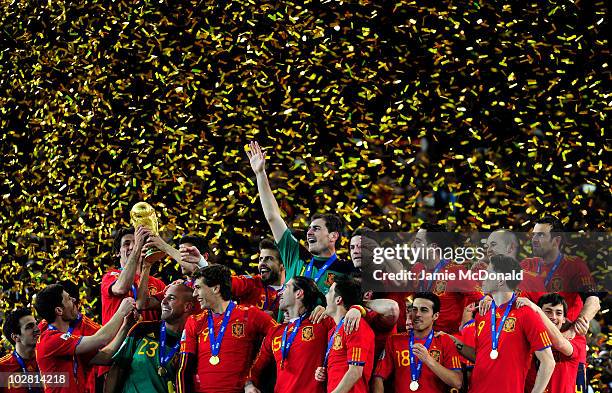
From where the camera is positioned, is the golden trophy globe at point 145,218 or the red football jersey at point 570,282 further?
the golden trophy globe at point 145,218

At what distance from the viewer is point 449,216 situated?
10.0m

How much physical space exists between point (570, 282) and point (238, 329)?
230 centimetres

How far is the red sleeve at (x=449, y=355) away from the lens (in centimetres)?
673

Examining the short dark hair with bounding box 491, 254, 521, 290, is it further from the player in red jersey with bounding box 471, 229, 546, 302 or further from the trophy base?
the trophy base

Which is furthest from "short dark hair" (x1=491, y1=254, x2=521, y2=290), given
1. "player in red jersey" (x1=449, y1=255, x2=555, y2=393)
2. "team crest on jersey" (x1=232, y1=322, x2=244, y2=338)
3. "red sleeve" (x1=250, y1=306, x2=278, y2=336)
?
"team crest on jersey" (x1=232, y1=322, x2=244, y2=338)

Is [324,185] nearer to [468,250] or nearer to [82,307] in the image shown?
[468,250]

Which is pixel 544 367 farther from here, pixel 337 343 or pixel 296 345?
pixel 296 345

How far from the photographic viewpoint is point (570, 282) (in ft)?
25.1

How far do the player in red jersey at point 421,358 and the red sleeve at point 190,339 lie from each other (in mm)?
1101

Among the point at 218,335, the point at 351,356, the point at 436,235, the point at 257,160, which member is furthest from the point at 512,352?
the point at 257,160

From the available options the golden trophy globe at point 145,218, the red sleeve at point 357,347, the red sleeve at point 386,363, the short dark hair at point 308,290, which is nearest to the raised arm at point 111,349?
the golden trophy globe at point 145,218

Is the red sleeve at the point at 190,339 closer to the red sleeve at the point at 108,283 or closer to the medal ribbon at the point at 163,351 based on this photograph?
the medal ribbon at the point at 163,351

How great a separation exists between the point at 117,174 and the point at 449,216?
315 cm

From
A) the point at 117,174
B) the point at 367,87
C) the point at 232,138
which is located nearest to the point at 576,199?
the point at 367,87
